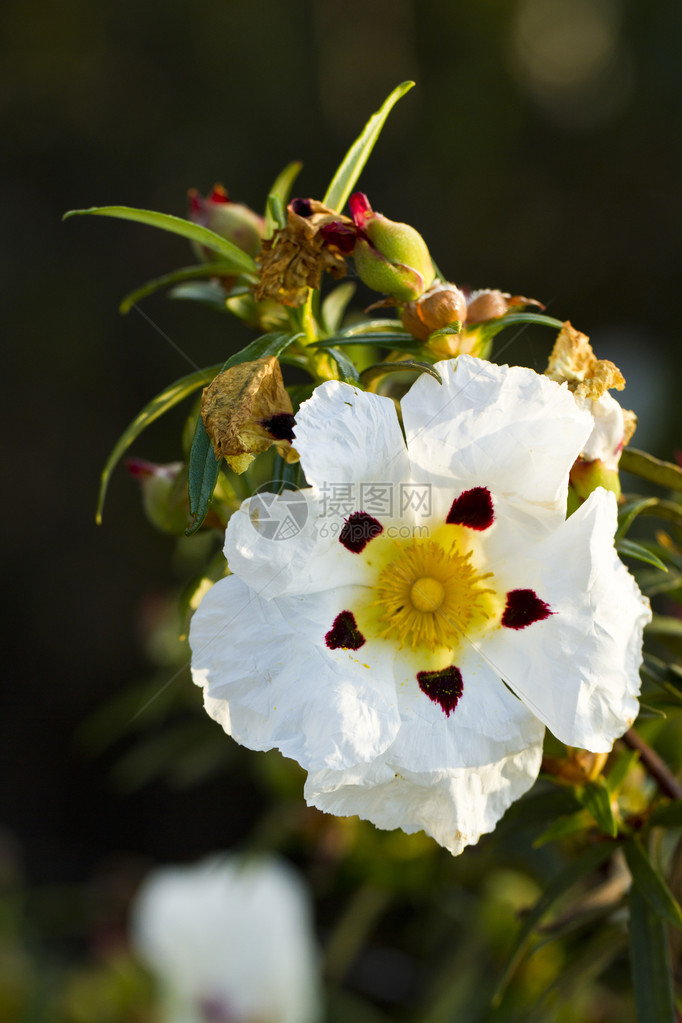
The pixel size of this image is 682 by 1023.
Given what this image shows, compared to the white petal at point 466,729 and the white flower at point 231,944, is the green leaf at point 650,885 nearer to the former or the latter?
the white petal at point 466,729

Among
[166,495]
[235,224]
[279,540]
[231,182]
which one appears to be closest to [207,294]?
[235,224]

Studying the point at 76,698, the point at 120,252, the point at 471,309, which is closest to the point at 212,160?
the point at 120,252

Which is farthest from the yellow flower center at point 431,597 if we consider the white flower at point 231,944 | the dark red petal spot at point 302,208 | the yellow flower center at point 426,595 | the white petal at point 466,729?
the white flower at point 231,944

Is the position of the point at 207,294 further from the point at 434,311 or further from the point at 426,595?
the point at 426,595

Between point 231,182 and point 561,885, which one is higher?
point 561,885

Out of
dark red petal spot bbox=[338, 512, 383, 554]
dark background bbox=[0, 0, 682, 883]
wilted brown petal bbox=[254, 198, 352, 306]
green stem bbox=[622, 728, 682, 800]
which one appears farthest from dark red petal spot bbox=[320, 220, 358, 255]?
dark background bbox=[0, 0, 682, 883]
